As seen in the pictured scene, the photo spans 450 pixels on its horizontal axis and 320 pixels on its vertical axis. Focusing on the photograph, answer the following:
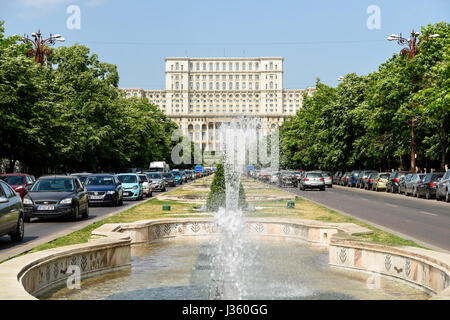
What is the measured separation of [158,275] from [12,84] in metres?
27.9

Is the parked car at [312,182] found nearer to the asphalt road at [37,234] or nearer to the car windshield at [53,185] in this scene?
the car windshield at [53,185]

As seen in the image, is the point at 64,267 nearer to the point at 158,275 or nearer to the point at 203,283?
the point at 158,275

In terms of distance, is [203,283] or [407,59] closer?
[203,283]

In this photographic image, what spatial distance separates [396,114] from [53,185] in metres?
30.6

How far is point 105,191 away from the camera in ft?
88.1

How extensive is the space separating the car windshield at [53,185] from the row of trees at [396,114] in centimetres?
2189

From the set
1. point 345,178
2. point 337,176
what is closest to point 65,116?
point 345,178

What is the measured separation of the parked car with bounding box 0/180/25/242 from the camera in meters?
12.7

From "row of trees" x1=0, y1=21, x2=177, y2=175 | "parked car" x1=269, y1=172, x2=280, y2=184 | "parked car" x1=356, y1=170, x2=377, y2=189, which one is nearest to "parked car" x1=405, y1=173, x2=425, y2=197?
"parked car" x1=356, y1=170, x2=377, y2=189

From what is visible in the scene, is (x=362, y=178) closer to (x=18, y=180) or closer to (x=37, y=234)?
(x=18, y=180)

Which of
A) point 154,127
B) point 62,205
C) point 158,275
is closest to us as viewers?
point 158,275

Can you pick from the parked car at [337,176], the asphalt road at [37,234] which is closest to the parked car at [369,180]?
the parked car at [337,176]

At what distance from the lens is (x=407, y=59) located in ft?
144
